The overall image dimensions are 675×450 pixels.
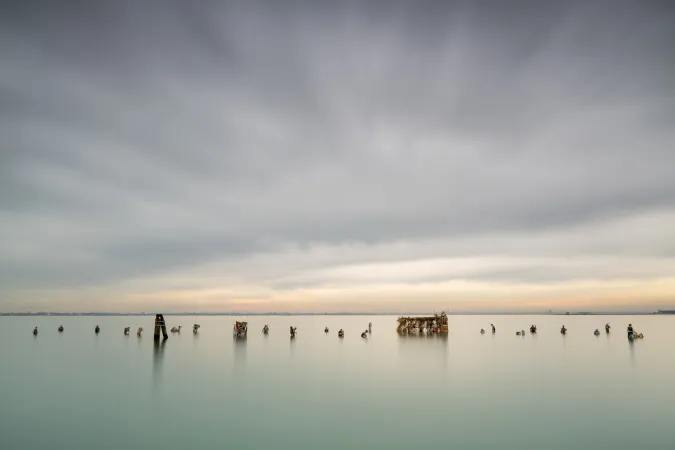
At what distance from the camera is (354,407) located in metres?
23.3

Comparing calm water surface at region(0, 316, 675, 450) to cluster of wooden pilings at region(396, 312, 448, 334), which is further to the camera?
cluster of wooden pilings at region(396, 312, 448, 334)

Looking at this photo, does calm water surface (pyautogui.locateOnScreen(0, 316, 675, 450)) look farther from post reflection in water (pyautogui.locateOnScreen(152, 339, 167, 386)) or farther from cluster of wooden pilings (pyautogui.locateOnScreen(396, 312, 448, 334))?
cluster of wooden pilings (pyautogui.locateOnScreen(396, 312, 448, 334))

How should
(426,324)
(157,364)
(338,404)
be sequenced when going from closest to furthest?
(338,404) < (157,364) < (426,324)

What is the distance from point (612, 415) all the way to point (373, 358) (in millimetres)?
26797

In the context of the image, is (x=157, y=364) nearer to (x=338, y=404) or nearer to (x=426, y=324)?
(x=338, y=404)

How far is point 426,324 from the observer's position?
82562 mm

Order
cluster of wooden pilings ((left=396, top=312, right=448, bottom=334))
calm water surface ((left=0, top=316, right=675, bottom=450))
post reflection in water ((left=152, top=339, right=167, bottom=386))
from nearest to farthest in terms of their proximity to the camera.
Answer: calm water surface ((left=0, top=316, right=675, bottom=450))
post reflection in water ((left=152, top=339, right=167, bottom=386))
cluster of wooden pilings ((left=396, top=312, right=448, bottom=334))

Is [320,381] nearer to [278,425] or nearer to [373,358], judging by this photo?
[278,425]

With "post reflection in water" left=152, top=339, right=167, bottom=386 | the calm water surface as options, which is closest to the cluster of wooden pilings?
the calm water surface

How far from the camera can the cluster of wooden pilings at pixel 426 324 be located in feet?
263

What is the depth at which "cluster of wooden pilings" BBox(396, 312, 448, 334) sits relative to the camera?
8031 cm

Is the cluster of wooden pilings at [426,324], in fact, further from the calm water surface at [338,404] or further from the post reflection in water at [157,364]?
the post reflection in water at [157,364]

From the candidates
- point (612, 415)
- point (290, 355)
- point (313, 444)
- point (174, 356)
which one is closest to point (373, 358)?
point (290, 355)

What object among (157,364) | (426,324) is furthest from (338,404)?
(426,324)
